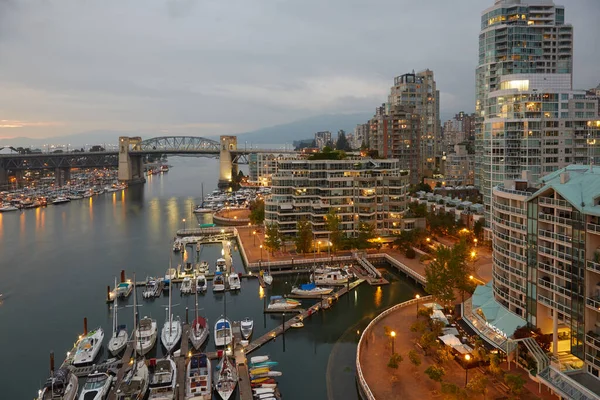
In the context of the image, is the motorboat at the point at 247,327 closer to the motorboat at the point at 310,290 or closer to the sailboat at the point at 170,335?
the sailboat at the point at 170,335

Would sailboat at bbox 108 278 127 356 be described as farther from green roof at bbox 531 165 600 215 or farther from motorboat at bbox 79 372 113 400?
green roof at bbox 531 165 600 215

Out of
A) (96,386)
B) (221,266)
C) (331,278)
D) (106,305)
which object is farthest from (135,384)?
(221,266)

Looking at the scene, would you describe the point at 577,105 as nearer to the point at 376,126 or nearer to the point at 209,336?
the point at 209,336

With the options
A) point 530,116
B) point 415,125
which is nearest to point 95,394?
point 530,116

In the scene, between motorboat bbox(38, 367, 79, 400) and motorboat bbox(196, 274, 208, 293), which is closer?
motorboat bbox(38, 367, 79, 400)

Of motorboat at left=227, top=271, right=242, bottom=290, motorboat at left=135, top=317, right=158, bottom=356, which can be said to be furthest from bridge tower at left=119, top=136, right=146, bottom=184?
motorboat at left=135, top=317, right=158, bottom=356

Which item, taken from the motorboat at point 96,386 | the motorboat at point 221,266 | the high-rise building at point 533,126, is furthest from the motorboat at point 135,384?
the high-rise building at point 533,126
